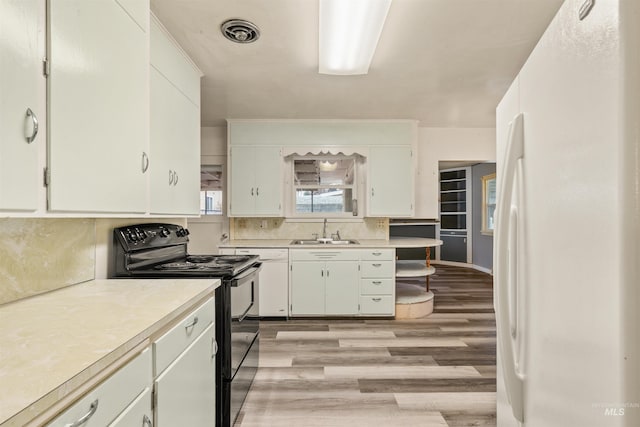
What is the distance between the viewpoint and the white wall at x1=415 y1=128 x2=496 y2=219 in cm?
430

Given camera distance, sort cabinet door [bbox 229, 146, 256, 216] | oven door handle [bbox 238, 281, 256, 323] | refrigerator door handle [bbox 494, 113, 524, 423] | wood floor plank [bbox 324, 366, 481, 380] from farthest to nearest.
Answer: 1. cabinet door [bbox 229, 146, 256, 216]
2. wood floor plank [bbox 324, 366, 481, 380]
3. oven door handle [bbox 238, 281, 256, 323]
4. refrigerator door handle [bbox 494, 113, 524, 423]

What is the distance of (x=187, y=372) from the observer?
1.27m

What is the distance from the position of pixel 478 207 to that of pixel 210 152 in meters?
5.34

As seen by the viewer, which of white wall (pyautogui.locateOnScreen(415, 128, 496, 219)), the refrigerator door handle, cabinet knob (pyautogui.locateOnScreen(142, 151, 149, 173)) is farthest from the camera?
white wall (pyautogui.locateOnScreen(415, 128, 496, 219))

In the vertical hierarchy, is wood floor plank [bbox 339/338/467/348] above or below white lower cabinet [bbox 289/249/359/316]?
below

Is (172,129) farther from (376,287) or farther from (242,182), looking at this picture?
(376,287)

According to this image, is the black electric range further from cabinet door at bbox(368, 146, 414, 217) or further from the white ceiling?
cabinet door at bbox(368, 146, 414, 217)

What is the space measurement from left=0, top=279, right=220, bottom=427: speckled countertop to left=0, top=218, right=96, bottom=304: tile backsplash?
5 centimetres

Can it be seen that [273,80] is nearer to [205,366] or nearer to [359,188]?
[359,188]

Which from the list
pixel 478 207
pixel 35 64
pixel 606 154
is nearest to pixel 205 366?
pixel 35 64

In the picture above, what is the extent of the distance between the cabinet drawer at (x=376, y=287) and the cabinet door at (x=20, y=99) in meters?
3.07

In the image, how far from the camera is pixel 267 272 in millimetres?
3609

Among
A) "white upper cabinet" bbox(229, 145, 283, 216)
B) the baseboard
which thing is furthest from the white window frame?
"white upper cabinet" bbox(229, 145, 283, 216)

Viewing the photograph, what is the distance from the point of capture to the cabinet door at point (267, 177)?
12.9 ft
